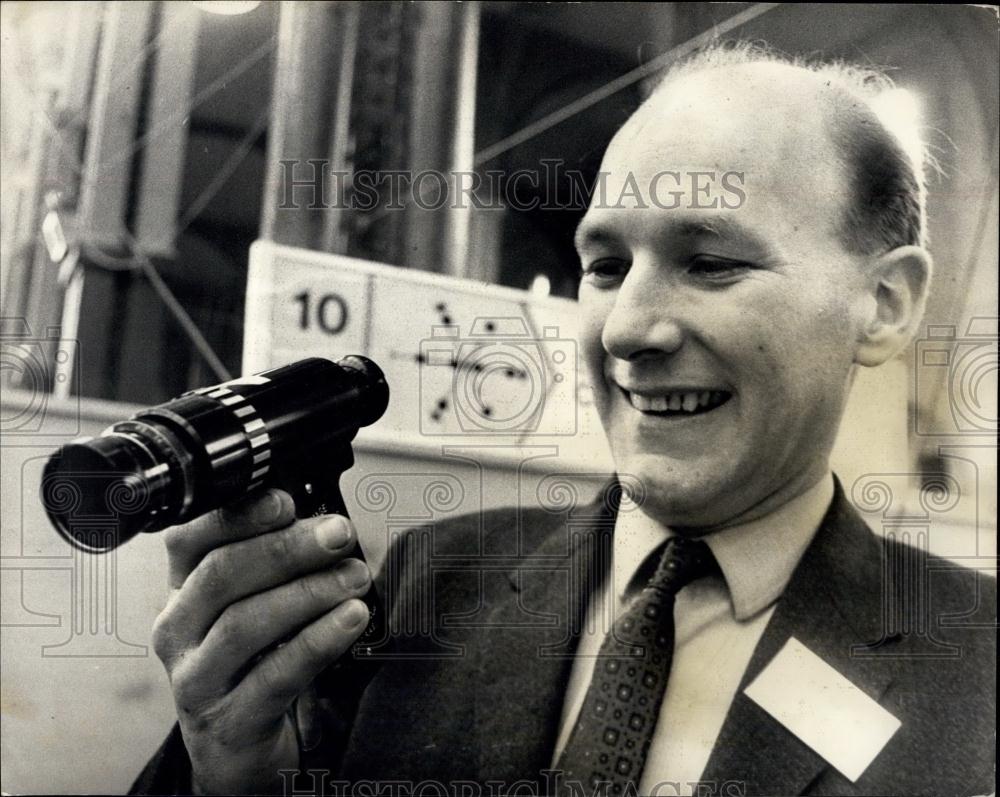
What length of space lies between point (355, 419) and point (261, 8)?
1.30ft

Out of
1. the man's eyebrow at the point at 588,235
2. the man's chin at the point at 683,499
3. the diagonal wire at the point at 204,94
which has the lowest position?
the man's chin at the point at 683,499

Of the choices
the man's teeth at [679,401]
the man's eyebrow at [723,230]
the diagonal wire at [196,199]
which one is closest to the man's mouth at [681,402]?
the man's teeth at [679,401]

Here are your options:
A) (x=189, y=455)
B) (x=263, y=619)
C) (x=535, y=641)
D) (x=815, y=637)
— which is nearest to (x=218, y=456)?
(x=189, y=455)

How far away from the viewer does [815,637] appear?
614mm

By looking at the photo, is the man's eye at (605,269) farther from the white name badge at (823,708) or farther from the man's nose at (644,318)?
the white name badge at (823,708)

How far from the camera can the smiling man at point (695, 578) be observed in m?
0.60

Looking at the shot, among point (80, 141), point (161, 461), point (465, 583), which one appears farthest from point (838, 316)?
point (80, 141)

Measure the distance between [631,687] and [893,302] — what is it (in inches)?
13.3

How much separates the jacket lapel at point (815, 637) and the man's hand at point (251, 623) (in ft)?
0.90

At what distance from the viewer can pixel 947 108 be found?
2.19 ft

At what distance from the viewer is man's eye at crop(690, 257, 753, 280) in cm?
61

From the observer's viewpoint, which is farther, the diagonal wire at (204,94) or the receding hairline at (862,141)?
the diagonal wire at (204,94)

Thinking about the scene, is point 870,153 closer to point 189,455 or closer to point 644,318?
point 644,318

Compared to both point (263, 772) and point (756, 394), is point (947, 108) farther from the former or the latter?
point (263, 772)
